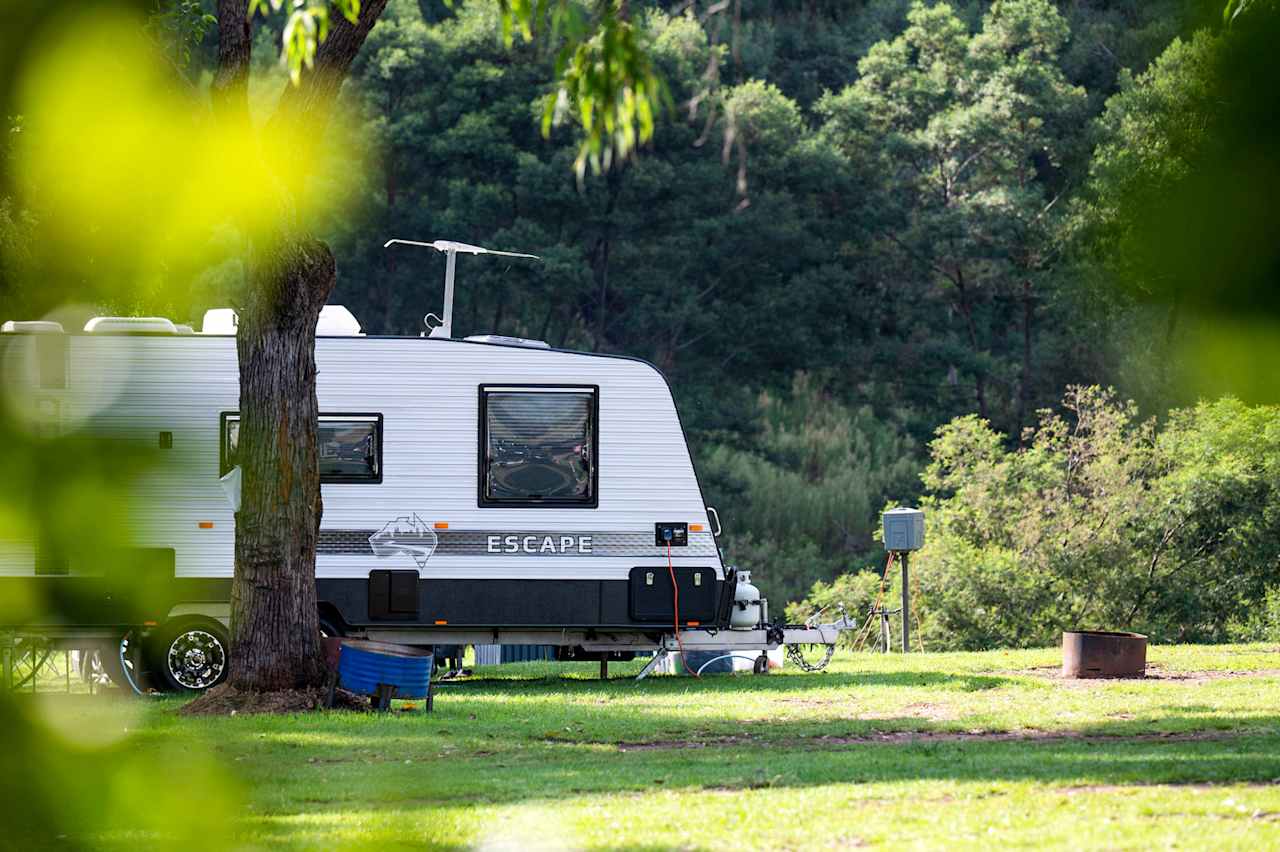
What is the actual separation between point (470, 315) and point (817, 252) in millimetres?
8231

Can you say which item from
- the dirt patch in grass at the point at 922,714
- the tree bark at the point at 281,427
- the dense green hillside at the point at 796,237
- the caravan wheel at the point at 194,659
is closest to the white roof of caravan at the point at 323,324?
the tree bark at the point at 281,427

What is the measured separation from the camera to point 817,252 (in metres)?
41.6

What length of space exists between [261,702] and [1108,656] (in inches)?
290

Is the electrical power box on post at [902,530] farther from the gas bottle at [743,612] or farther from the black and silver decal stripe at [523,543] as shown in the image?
the black and silver decal stripe at [523,543]

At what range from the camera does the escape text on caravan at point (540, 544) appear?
1595 centimetres

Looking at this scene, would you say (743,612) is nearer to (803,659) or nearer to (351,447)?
(803,659)

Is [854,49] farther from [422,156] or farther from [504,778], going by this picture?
[504,778]

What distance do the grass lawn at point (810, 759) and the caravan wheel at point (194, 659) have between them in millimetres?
1465

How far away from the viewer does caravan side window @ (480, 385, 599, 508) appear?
52.4 ft

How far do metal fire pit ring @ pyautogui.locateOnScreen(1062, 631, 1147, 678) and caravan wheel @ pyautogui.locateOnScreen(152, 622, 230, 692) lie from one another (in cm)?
739

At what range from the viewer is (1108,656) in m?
15.6

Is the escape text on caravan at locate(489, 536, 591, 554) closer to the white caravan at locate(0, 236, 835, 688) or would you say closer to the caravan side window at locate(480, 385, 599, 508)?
the white caravan at locate(0, 236, 835, 688)

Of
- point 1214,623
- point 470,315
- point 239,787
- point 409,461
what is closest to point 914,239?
point 470,315

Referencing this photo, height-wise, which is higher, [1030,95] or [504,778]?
[1030,95]
